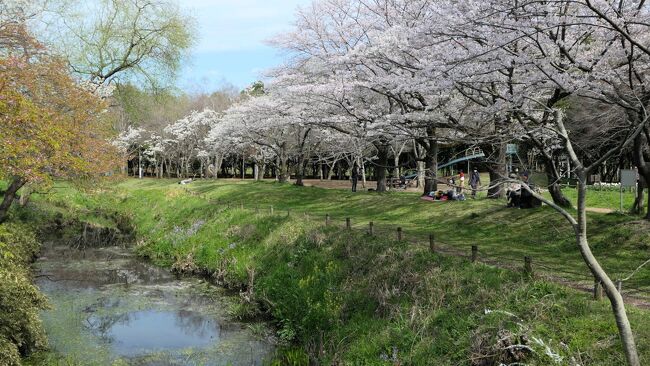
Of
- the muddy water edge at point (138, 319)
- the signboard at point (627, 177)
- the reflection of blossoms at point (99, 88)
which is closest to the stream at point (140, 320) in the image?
the muddy water edge at point (138, 319)

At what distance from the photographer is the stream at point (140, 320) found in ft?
39.1

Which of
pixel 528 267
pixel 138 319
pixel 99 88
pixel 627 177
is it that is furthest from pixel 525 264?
pixel 99 88

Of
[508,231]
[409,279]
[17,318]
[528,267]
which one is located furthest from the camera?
[508,231]

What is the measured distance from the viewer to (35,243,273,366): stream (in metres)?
11.9

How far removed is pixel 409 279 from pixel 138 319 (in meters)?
7.97

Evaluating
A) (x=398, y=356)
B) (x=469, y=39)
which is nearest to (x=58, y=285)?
(x=398, y=356)

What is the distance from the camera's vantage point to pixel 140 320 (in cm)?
1470

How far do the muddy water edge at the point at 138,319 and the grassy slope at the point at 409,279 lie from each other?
0.97 meters

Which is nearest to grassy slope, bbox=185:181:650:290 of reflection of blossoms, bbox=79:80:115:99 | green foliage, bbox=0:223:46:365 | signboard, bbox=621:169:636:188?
signboard, bbox=621:169:636:188

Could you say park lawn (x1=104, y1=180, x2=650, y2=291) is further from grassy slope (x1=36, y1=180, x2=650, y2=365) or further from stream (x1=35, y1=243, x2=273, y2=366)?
stream (x1=35, y1=243, x2=273, y2=366)

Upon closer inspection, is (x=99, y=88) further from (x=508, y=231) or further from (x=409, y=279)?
(x=409, y=279)

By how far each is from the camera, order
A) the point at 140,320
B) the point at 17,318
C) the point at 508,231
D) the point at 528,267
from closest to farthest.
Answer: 1. the point at 528,267
2. the point at 17,318
3. the point at 140,320
4. the point at 508,231

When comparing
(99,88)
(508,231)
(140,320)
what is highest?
(99,88)

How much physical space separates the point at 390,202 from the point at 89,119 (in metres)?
14.2
